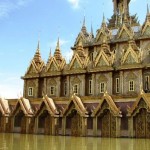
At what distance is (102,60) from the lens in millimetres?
39156

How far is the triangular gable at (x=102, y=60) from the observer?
38.7 metres

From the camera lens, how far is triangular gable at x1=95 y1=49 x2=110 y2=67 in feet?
127

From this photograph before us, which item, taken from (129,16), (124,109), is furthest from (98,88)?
(129,16)

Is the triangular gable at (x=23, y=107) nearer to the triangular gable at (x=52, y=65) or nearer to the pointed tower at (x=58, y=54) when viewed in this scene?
the triangular gable at (x=52, y=65)

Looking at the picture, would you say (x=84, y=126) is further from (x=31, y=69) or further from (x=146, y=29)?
(x=146, y=29)

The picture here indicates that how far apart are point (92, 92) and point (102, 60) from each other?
15.0ft

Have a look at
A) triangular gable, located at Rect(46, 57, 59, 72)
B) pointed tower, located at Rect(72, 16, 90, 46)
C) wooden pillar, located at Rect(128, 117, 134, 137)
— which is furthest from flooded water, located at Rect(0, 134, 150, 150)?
pointed tower, located at Rect(72, 16, 90, 46)

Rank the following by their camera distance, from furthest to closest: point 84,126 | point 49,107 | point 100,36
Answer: point 100,36, point 49,107, point 84,126

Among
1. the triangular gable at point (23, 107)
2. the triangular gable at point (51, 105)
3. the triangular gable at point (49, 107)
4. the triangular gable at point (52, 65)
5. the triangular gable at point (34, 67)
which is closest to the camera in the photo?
the triangular gable at point (49, 107)

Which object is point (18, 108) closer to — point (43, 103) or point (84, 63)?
point (43, 103)

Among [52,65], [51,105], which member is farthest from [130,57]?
[51,105]

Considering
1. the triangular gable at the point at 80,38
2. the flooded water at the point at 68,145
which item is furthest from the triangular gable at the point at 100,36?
the flooded water at the point at 68,145

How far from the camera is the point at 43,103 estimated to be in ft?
115

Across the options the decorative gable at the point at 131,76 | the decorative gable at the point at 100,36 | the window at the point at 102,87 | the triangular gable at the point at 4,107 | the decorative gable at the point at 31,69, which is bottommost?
the triangular gable at the point at 4,107
